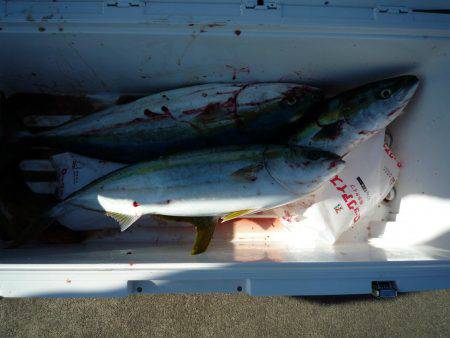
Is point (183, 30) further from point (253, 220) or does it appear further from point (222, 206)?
point (253, 220)

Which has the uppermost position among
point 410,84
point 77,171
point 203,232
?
point 410,84

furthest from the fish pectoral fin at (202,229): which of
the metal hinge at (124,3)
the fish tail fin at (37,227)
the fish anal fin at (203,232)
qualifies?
the metal hinge at (124,3)

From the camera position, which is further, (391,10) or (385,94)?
(385,94)

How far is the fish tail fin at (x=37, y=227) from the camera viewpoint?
1517mm

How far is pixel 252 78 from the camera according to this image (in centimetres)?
169

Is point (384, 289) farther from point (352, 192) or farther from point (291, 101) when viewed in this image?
point (291, 101)

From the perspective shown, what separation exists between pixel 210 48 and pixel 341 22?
0.55 m

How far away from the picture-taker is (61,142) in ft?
5.51

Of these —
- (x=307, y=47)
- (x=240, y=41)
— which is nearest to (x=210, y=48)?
(x=240, y=41)

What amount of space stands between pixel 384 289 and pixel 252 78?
107 cm

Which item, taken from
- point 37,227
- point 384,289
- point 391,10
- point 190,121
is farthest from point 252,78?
point 37,227

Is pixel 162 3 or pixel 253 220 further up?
pixel 162 3

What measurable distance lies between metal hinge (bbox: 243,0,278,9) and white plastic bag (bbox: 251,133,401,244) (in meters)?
0.80

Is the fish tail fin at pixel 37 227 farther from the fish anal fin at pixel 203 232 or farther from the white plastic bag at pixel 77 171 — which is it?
the fish anal fin at pixel 203 232
